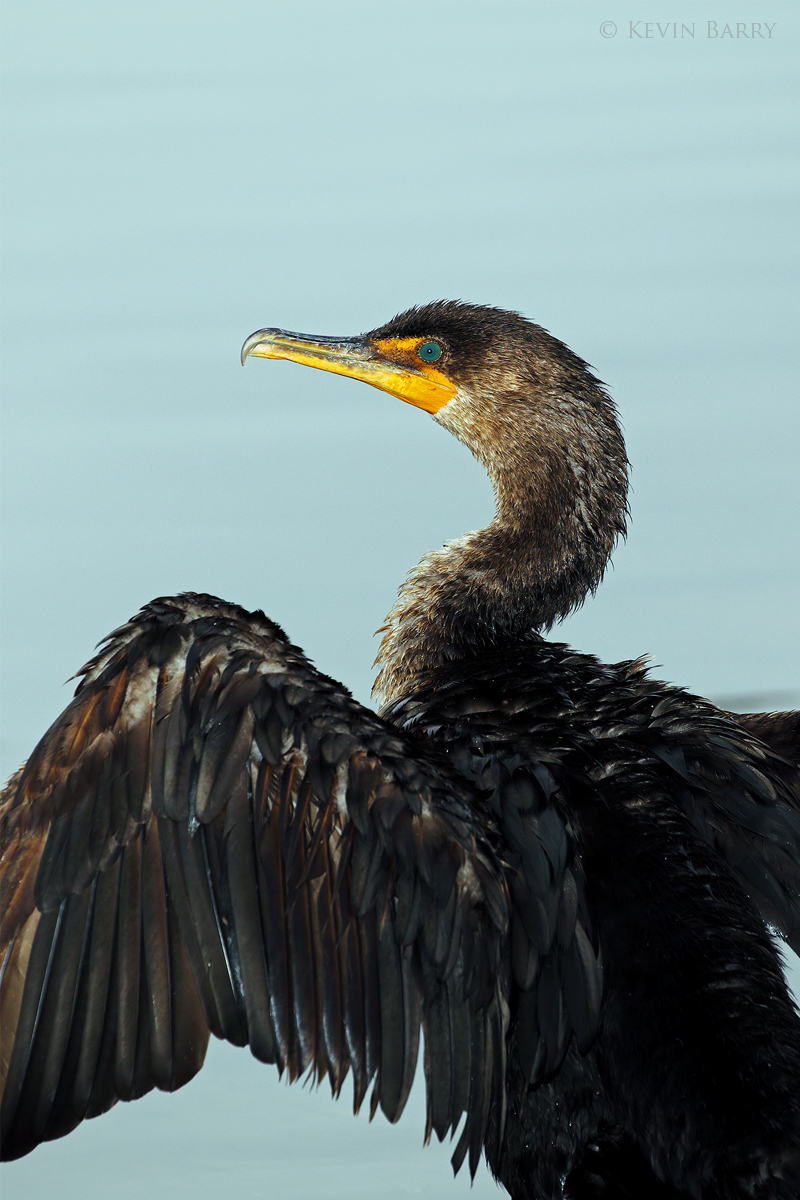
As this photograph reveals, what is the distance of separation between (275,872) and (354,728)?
11.3 inches

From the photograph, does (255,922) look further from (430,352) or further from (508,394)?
(430,352)

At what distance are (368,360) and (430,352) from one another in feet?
0.72

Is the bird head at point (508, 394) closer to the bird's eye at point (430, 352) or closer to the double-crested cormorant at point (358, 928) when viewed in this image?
the bird's eye at point (430, 352)

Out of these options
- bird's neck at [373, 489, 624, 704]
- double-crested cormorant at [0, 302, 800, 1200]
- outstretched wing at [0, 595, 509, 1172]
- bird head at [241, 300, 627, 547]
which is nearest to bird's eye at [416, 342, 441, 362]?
bird head at [241, 300, 627, 547]

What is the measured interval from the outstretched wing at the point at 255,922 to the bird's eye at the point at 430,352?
A: 5.80ft

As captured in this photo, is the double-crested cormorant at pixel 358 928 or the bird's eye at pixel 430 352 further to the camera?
the bird's eye at pixel 430 352

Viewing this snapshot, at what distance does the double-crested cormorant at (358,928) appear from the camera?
9.34 ft

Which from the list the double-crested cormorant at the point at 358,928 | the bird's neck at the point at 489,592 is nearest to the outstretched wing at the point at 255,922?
the double-crested cormorant at the point at 358,928

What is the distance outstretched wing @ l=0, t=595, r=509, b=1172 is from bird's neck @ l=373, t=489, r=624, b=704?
1064 millimetres

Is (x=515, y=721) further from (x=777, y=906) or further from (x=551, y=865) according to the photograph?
(x=777, y=906)

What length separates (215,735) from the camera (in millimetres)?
2900

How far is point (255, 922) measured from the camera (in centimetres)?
285

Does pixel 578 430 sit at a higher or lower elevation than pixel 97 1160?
higher

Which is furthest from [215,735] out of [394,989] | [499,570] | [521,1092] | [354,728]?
[499,570]
